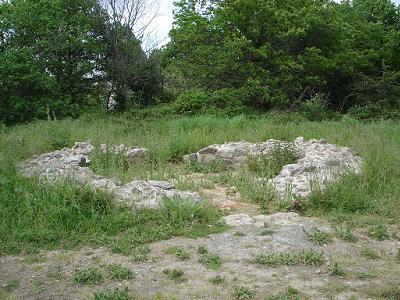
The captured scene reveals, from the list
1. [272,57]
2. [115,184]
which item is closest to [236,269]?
[115,184]

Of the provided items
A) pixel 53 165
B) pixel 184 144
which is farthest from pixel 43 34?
pixel 53 165

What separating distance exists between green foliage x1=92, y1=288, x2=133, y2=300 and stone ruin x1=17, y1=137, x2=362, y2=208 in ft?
6.72

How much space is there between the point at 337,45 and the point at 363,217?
18.0 meters

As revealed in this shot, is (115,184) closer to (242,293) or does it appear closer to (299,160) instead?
(242,293)

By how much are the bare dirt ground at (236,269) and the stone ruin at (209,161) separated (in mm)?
1177

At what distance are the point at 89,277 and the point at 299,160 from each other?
5.47 meters

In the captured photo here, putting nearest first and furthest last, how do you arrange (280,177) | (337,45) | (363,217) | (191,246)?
(191,246) → (363,217) → (280,177) → (337,45)

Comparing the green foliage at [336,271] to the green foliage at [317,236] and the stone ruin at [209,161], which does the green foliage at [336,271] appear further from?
the stone ruin at [209,161]

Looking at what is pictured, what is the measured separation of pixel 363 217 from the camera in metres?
6.28

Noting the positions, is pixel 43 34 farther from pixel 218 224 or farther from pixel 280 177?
pixel 218 224

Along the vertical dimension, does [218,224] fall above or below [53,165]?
below

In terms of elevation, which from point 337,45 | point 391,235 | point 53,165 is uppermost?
point 337,45

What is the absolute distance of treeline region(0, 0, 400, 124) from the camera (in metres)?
20.1

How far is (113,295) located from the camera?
411 cm
